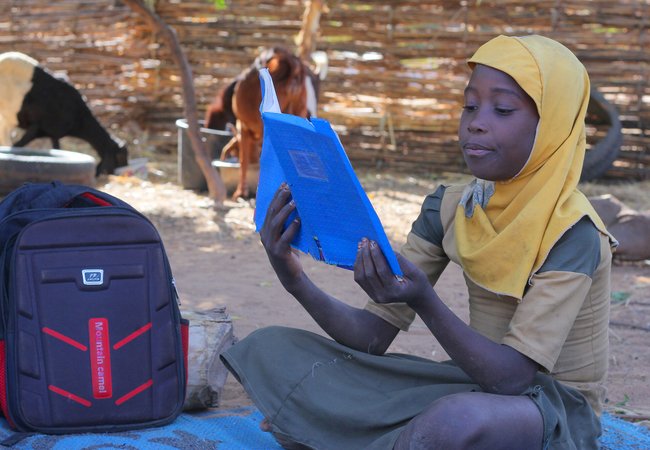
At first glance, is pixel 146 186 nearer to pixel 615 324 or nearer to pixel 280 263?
pixel 615 324

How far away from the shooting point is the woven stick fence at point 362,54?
9.44 m

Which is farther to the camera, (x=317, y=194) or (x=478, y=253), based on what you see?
(x=478, y=253)

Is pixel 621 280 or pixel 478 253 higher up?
pixel 478 253

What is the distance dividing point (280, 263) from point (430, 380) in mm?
541

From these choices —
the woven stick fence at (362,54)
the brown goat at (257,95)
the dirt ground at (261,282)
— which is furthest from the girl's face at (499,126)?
the woven stick fence at (362,54)

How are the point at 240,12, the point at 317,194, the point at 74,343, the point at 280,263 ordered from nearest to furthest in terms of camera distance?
the point at 317,194, the point at 280,263, the point at 74,343, the point at 240,12

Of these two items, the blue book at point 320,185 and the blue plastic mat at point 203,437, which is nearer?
the blue book at point 320,185

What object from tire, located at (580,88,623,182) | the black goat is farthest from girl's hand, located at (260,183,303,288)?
tire, located at (580,88,623,182)

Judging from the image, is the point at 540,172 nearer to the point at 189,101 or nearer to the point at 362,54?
the point at 189,101

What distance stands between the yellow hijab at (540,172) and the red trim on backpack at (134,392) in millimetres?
1081

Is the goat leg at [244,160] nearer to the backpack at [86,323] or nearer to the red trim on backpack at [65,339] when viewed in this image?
the backpack at [86,323]

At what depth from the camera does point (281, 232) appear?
7.41 ft

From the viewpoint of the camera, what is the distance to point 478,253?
2.29 metres

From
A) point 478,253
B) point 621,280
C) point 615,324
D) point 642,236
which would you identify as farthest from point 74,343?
point 642,236
